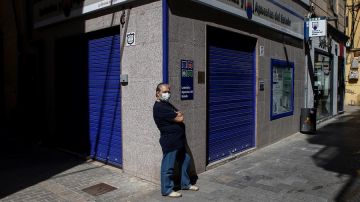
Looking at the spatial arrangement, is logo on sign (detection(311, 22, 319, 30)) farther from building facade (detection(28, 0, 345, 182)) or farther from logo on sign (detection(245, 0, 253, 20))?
logo on sign (detection(245, 0, 253, 20))

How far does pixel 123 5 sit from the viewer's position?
22.9ft

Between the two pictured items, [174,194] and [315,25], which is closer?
[174,194]

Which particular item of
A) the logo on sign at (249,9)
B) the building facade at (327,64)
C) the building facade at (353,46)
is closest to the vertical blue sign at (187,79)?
the logo on sign at (249,9)

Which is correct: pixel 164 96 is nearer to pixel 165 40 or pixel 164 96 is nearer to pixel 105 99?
pixel 165 40

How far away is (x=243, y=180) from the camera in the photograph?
6.70 meters

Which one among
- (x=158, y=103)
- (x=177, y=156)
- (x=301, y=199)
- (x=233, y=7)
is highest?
(x=233, y=7)

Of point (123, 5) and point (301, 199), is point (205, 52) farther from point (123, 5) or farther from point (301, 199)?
point (301, 199)

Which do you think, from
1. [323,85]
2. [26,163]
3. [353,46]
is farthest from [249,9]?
[353,46]

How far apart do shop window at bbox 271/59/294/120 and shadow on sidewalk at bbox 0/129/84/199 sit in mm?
5524

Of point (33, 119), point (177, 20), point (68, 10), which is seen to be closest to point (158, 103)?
point (177, 20)

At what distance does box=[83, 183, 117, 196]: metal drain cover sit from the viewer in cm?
609

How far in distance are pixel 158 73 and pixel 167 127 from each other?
1.07 meters

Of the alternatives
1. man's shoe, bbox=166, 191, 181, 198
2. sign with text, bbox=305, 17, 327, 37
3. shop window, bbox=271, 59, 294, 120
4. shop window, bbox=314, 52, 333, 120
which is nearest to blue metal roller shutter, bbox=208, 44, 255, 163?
shop window, bbox=271, 59, 294, 120

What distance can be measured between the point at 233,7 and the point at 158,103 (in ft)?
10.9
